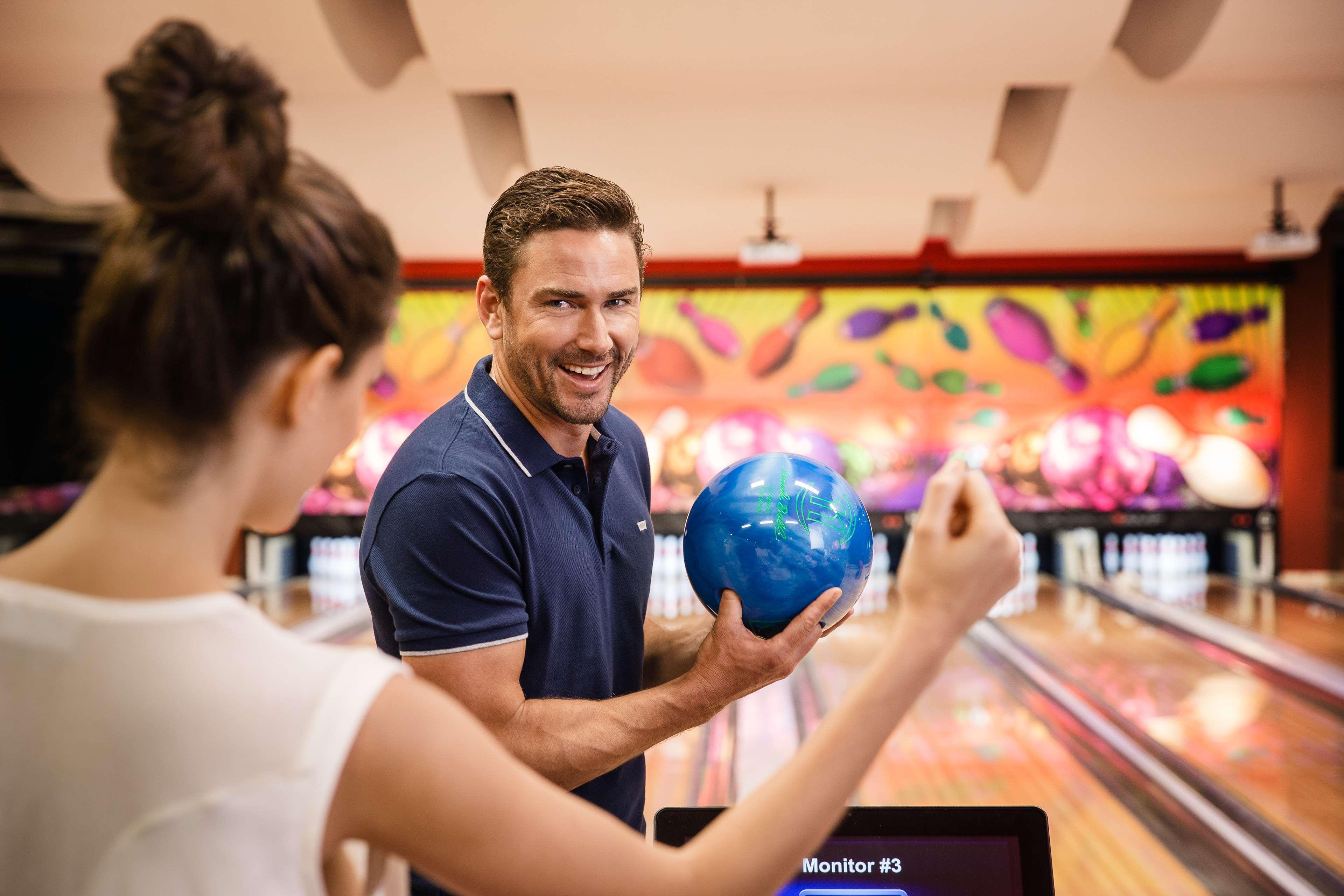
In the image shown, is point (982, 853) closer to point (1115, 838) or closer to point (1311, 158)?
point (1115, 838)

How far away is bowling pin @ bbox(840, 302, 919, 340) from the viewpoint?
657cm

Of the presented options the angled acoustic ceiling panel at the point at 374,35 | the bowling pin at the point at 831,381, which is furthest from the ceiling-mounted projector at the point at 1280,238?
the angled acoustic ceiling panel at the point at 374,35

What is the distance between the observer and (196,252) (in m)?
0.60

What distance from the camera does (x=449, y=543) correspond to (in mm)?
1099

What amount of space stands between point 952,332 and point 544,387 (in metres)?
5.70

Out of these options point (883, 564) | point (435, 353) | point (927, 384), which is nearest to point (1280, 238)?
point (927, 384)

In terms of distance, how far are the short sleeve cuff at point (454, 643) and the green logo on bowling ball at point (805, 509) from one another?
0.36m

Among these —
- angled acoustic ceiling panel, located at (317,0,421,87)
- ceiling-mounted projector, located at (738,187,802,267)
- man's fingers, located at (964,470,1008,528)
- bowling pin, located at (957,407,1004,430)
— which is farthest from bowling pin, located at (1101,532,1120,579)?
man's fingers, located at (964,470,1008,528)

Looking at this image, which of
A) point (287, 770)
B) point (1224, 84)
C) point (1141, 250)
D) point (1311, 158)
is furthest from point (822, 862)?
point (1141, 250)

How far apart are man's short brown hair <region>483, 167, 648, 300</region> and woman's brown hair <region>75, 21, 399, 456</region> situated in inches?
24.4

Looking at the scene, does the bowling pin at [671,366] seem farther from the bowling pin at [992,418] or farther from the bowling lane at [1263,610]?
the bowling lane at [1263,610]

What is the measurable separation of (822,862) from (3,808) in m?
0.75

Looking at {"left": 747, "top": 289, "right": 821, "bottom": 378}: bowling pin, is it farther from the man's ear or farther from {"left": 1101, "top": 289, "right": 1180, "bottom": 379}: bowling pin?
the man's ear

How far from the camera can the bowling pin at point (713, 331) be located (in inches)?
259
